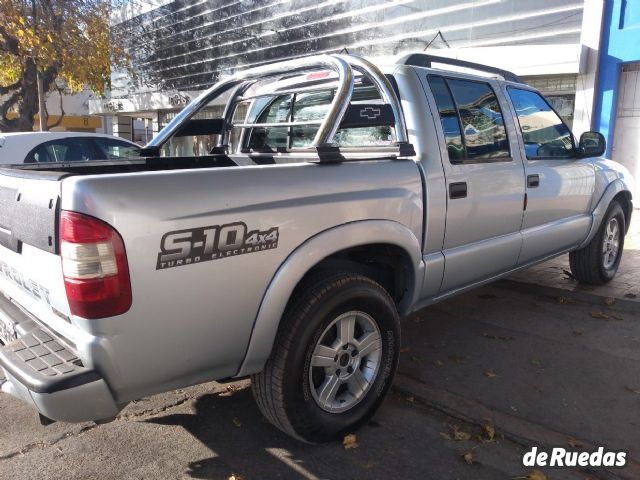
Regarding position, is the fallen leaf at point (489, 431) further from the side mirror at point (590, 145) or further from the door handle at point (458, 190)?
the side mirror at point (590, 145)

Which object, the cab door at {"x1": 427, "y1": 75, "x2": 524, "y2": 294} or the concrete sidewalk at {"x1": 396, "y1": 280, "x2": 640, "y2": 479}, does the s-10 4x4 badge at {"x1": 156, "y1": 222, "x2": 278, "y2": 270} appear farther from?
the concrete sidewalk at {"x1": 396, "y1": 280, "x2": 640, "y2": 479}

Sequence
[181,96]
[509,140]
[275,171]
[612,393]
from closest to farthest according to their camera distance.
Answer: [275,171], [612,393], [509,140], [181,96]

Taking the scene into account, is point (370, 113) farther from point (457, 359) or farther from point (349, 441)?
point (457, 359)

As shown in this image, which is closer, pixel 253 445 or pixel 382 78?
pixel 253 445

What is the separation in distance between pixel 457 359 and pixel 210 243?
7.78 ft

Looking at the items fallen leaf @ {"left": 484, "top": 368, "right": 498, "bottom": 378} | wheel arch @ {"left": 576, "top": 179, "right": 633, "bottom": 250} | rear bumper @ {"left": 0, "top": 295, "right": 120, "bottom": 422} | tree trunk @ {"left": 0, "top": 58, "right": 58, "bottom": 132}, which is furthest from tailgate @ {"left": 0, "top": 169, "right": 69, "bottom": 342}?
tree trunk @ {"left": 0, "top": 58, "right": 58, "bottom": 132}

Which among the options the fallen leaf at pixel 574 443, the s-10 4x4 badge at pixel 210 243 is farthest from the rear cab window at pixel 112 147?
the fallen leaf at pixel 574 443

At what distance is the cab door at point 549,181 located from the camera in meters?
4.14

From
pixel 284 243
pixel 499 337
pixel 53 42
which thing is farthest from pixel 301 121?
pixel 53 42

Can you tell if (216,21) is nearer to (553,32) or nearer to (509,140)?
(553,32)

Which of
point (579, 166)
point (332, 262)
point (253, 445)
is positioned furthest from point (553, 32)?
point (253, 445)

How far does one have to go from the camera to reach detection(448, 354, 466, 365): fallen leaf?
378 cm

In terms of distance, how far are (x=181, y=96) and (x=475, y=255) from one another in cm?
1901

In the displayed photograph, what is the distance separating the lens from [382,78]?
122 inches
